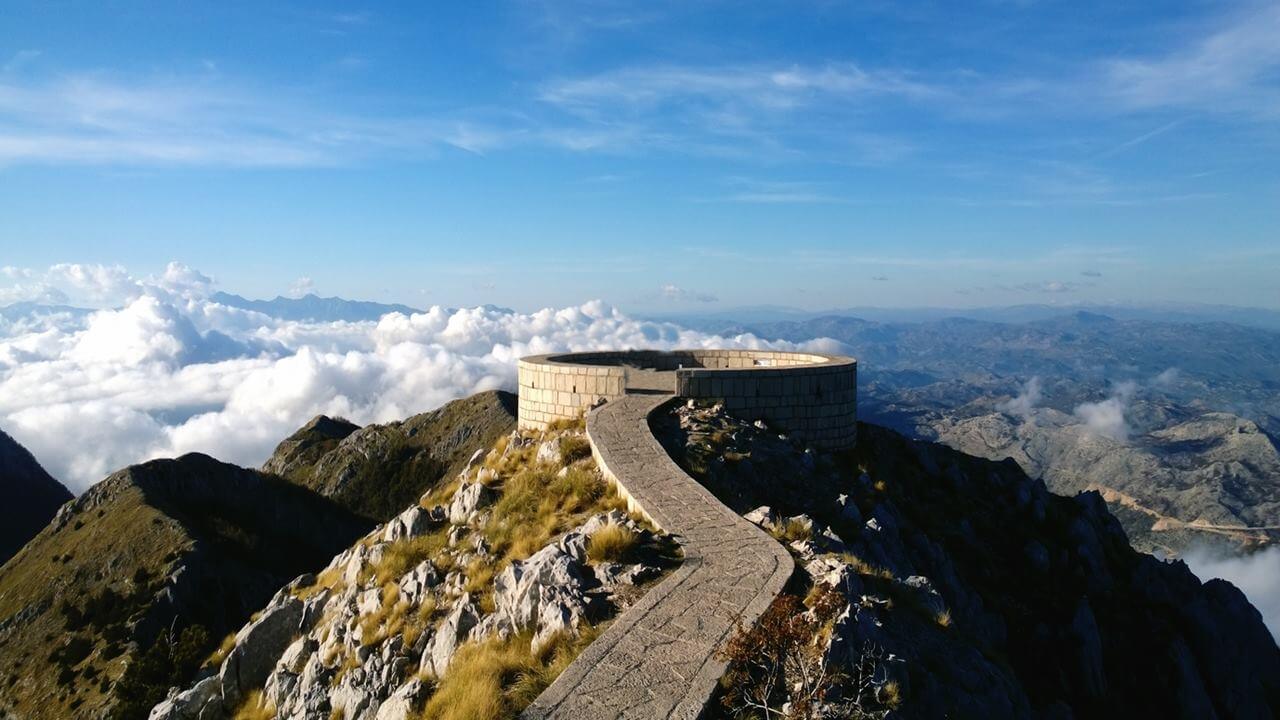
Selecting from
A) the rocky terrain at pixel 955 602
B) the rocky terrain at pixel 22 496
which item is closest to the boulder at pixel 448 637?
the rocky terrain at pixel 955 602

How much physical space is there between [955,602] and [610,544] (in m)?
9.43

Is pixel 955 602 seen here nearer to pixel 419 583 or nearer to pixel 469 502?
pixel 469 502

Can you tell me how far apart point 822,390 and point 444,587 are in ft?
47.8

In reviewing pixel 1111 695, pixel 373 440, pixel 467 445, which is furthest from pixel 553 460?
pixel 373 440

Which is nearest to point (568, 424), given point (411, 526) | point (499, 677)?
point (411, 526)

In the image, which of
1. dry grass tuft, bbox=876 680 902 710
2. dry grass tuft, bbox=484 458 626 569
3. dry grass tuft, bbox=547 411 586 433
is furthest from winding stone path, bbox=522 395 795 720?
dry grass tuft, bbox=547 411 586 433

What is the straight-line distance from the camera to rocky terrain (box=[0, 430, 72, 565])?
161 meters

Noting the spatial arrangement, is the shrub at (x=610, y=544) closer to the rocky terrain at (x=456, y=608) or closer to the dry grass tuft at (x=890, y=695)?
the rocky terrain at (x=456, y=608)

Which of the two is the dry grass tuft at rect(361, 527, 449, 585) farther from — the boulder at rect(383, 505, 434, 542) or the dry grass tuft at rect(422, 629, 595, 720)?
the dry grass tuft at rect(422, 629, 595, 720)

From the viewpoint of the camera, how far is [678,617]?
1059cm

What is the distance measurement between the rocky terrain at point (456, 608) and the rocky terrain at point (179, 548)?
1147cm

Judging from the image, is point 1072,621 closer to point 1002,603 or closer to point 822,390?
point 1002,603

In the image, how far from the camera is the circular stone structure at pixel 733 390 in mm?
23734

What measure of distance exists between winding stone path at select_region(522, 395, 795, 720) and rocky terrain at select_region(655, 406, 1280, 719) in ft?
1.69
